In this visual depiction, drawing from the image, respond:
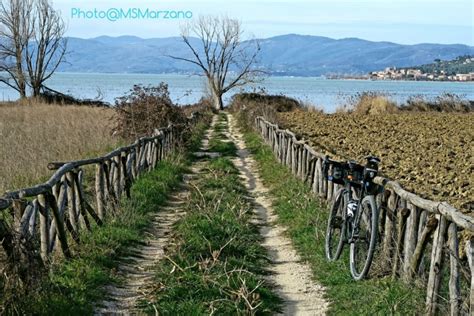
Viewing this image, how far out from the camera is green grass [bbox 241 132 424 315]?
23.1 ft

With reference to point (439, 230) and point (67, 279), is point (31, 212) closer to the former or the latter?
point (67, 279)

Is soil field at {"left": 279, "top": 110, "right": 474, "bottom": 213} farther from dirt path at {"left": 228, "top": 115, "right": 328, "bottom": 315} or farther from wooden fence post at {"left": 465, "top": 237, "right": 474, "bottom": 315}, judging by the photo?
wooden fence post at {"left": 465, "top": 237, "right": 474, "bottom": 315}

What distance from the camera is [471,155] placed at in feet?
62.3

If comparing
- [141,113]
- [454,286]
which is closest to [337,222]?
[454,286]

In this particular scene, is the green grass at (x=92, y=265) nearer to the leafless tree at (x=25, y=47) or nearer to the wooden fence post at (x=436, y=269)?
the wooden fence post at (x=436, y=269)

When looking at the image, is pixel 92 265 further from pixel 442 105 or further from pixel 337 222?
pixel 442 105

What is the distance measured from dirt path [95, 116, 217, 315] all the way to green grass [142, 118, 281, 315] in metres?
0.19

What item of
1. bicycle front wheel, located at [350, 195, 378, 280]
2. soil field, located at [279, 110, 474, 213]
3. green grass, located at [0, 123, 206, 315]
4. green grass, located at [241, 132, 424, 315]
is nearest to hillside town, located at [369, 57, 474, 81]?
soil field, located at [279, 110, 474, 213]

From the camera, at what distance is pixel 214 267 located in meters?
8.53

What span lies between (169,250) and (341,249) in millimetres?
2328

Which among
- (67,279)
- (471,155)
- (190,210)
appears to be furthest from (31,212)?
(471,155)

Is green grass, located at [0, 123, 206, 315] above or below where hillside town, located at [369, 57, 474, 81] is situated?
A: above

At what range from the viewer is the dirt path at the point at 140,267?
24.2 ft

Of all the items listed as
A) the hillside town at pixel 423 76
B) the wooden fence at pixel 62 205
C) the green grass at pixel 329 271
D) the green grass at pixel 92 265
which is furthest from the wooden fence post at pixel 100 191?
the hillside town at pixel 423 76
